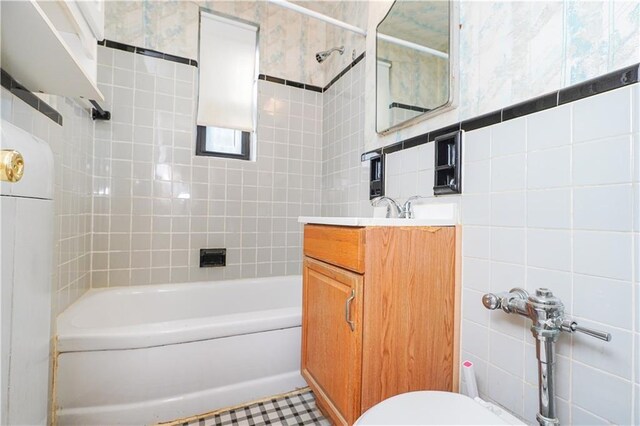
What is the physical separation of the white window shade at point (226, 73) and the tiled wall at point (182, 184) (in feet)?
0.28

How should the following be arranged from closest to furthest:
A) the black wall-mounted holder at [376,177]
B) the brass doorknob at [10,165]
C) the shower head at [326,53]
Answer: the brass doorknob at [10,165] < the black wall-mounted holder at [376,177] < the shower head at [326,53]

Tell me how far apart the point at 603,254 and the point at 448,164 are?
0.55 m

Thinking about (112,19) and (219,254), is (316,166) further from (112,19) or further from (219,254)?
(112,19)

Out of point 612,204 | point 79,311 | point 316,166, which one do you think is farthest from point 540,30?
point 79,311

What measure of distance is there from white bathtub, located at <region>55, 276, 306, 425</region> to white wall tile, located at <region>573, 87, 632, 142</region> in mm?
1286

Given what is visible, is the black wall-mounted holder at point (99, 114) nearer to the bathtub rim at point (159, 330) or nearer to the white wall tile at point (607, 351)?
the bathtub rim at point (159, 330)

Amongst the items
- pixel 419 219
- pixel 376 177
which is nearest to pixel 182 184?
pixel 376 177

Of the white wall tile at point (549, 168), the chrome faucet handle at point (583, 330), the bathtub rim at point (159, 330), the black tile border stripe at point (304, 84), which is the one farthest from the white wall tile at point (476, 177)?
the black tile border stripe at point (304, 84)

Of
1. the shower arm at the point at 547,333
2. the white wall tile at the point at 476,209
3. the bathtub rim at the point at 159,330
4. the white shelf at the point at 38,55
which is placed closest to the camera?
the white shelf at the point at 38,55

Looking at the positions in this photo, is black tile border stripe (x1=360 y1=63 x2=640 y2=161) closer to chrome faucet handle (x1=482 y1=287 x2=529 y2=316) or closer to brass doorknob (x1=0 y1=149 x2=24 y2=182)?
chrome faucet handle (x1=482 y1=287 x2=529 y2=316)

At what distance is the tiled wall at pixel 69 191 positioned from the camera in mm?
1228

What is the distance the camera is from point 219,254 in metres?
2.00

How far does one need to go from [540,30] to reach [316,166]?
1617mm

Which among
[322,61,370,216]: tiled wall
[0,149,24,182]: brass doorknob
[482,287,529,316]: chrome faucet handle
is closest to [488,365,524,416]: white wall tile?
[482,287,529,316]: chrome faucet handle
